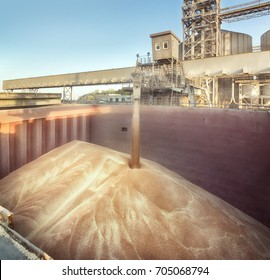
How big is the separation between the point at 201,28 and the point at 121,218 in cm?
3153

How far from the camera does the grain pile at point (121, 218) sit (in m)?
4.17

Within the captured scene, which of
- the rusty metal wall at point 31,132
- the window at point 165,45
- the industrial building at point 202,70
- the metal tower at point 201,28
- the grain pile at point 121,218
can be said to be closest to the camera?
the grain pile at point 121,218

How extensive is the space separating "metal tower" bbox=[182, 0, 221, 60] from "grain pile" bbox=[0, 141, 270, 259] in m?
27.7

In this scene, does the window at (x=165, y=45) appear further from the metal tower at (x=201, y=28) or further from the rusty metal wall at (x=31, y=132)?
the rusty metal wall at (x=31, y=132)

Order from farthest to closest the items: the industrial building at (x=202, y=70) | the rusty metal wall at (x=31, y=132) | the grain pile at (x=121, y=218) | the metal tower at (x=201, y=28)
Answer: the metal tower at (x=201, y=28) < the industrial building at (x=202, y=70) < the rusty metal wall at (x=31, y=132) < the grain pile at (x=121, y=218)

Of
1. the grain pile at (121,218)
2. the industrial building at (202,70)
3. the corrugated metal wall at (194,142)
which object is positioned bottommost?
the grain pile at (121,218)

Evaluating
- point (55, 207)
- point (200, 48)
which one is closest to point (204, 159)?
point (55, 207)

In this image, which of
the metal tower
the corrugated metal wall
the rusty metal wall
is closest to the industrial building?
the metal tower

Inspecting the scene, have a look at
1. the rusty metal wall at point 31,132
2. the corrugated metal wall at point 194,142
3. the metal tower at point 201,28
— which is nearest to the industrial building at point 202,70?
the metal tower at point 201,28

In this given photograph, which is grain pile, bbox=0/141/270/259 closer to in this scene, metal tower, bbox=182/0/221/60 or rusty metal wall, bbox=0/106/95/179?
rusty metal wall, bbox=0/106/95/179

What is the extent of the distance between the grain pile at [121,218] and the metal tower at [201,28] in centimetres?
2770

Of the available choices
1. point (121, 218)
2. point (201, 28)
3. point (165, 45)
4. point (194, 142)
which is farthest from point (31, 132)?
point (201, 28)

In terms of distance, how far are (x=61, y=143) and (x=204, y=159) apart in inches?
242

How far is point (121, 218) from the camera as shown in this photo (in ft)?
14.9
